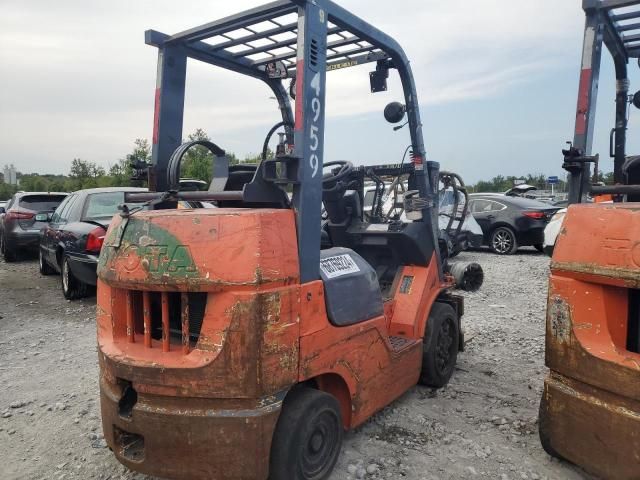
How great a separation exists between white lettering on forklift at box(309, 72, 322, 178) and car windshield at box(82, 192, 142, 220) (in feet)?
17.9

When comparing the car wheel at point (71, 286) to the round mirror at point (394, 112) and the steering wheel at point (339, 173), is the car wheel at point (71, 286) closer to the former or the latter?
the steering wheel at point (339, 173)

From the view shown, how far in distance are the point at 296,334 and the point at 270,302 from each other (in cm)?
25

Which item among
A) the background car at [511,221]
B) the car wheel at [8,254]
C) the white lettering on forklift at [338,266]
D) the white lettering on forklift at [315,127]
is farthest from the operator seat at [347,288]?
the car wheel at [8,254]

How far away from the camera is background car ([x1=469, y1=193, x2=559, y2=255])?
38.5 feet

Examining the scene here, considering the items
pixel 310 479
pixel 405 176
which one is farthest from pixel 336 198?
pixel 310 479

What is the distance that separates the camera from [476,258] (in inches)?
450

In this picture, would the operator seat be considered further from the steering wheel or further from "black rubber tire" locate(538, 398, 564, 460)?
"black rubber tire" locate(538, 398, 564, 460)

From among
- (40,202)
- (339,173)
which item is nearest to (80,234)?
(339,173)

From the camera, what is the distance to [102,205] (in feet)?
24.6

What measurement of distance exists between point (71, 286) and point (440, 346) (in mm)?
5631

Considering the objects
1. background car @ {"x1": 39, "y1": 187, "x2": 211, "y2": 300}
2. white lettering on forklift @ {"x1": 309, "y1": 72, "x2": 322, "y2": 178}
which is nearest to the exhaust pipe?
white lettering on forklift @ {"x1": 309, "y1": 72, "x2": 322, "y2": 178}

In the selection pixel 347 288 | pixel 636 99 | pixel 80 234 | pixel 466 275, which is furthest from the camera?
pixel 80 234

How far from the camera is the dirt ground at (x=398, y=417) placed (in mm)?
2938

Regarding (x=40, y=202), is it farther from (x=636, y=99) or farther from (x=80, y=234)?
(x=636, y=99)
